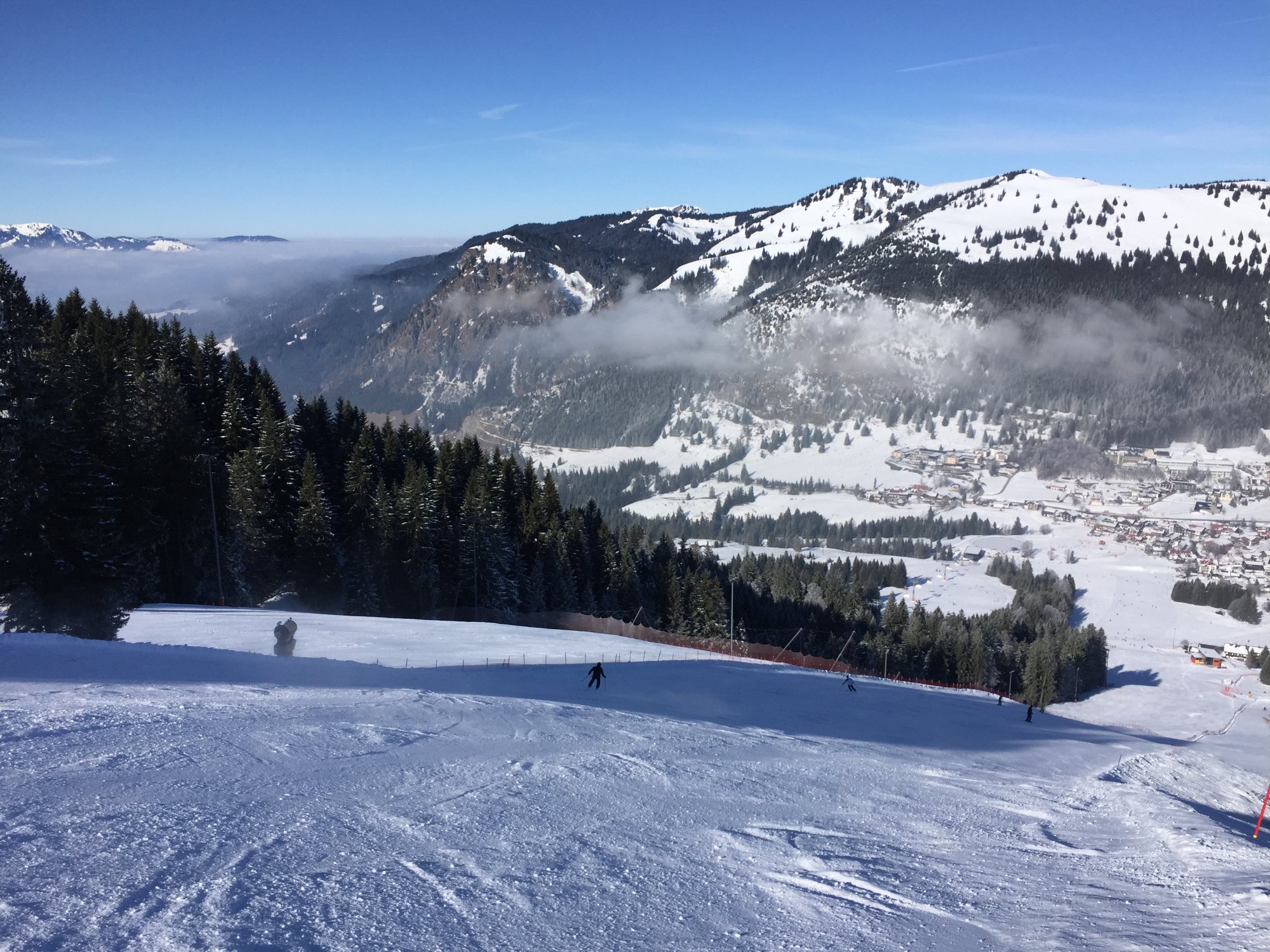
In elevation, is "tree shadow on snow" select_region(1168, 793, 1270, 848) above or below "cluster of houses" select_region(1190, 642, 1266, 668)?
above

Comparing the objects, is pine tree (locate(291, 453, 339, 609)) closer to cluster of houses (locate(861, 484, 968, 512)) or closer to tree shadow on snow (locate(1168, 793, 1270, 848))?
tree shadow on snow (locate(1168, 793, 1270, 848))

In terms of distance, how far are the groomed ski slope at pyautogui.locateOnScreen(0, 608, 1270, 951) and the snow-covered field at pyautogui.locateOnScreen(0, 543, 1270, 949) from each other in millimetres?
41

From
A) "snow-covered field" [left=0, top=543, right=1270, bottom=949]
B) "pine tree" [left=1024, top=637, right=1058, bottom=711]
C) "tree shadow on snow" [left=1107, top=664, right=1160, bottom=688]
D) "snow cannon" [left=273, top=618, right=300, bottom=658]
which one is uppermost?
"snow-covered field" [left=0, top=543, right=1270, bottom=949]

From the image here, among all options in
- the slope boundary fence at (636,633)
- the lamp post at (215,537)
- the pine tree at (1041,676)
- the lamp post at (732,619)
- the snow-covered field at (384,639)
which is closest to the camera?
the snow-covered field at (384,639)

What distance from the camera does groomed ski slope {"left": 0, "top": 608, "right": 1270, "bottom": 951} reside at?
6.31 m

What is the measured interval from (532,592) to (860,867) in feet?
133

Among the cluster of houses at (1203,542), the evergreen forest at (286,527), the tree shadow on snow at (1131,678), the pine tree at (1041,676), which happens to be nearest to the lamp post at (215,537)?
the evergreen forest at (286,527)

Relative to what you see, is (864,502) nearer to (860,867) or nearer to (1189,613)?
(1189,613)

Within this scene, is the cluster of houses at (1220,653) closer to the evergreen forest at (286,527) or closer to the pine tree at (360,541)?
the evergreen forest at (286,527)

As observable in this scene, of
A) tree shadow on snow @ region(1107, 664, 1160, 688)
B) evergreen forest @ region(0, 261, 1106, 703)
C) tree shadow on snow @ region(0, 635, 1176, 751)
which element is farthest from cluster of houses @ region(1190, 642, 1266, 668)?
tree shadow on snow @ region(0, 635, 1176, 751)

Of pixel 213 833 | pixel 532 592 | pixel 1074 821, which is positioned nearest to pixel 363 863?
pixel 213 833

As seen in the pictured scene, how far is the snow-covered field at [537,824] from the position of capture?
6.35m

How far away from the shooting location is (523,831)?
8.55 meters

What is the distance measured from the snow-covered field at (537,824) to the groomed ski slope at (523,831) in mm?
41
